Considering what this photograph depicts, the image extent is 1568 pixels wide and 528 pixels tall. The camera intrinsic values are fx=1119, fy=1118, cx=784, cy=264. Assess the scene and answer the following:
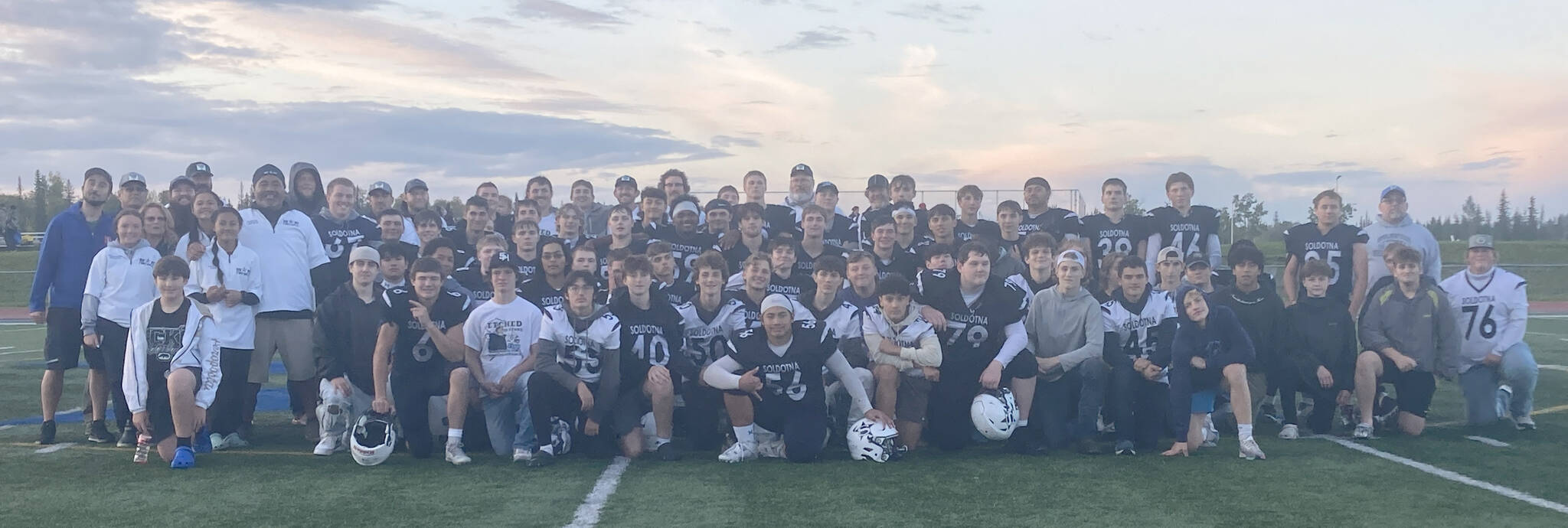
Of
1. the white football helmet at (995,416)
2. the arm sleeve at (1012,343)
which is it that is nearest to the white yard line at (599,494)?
the white football helmet at (995,416)

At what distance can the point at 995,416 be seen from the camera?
698 cm

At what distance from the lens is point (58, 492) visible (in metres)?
5.84

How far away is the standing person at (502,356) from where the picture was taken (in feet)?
22.9

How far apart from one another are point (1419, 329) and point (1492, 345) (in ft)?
2.13

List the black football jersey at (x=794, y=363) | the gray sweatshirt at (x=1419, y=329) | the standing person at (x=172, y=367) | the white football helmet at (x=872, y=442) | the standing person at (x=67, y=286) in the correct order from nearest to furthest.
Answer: the standing person at (x=172, y=367), the white football helmet at (x=872, y=442), the black football jersey at (x=794, y=363), the standing person at (x=67, y=286), the gray sweatshirt at (x=1419, y=329)

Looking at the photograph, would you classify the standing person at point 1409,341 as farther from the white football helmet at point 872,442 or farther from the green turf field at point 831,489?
the white football helmet at point 872,442

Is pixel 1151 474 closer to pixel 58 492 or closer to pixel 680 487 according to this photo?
pixel 680 487

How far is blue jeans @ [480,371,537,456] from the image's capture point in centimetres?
695

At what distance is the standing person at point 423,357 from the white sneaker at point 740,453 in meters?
1.57

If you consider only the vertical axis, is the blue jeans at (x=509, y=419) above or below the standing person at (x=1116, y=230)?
below

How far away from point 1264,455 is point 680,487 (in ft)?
11.7

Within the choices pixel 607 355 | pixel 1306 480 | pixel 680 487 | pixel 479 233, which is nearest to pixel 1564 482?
pixel 1306 480

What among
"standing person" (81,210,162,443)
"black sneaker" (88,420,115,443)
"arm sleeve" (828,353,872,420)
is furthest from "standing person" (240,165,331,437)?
"arm sleeve" (828,353,872,420)

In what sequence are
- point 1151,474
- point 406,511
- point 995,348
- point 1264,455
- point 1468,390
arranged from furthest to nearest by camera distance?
point 1468,390 → point 995,348 → point 1264,455 → point 1151,474 → point 406,511
